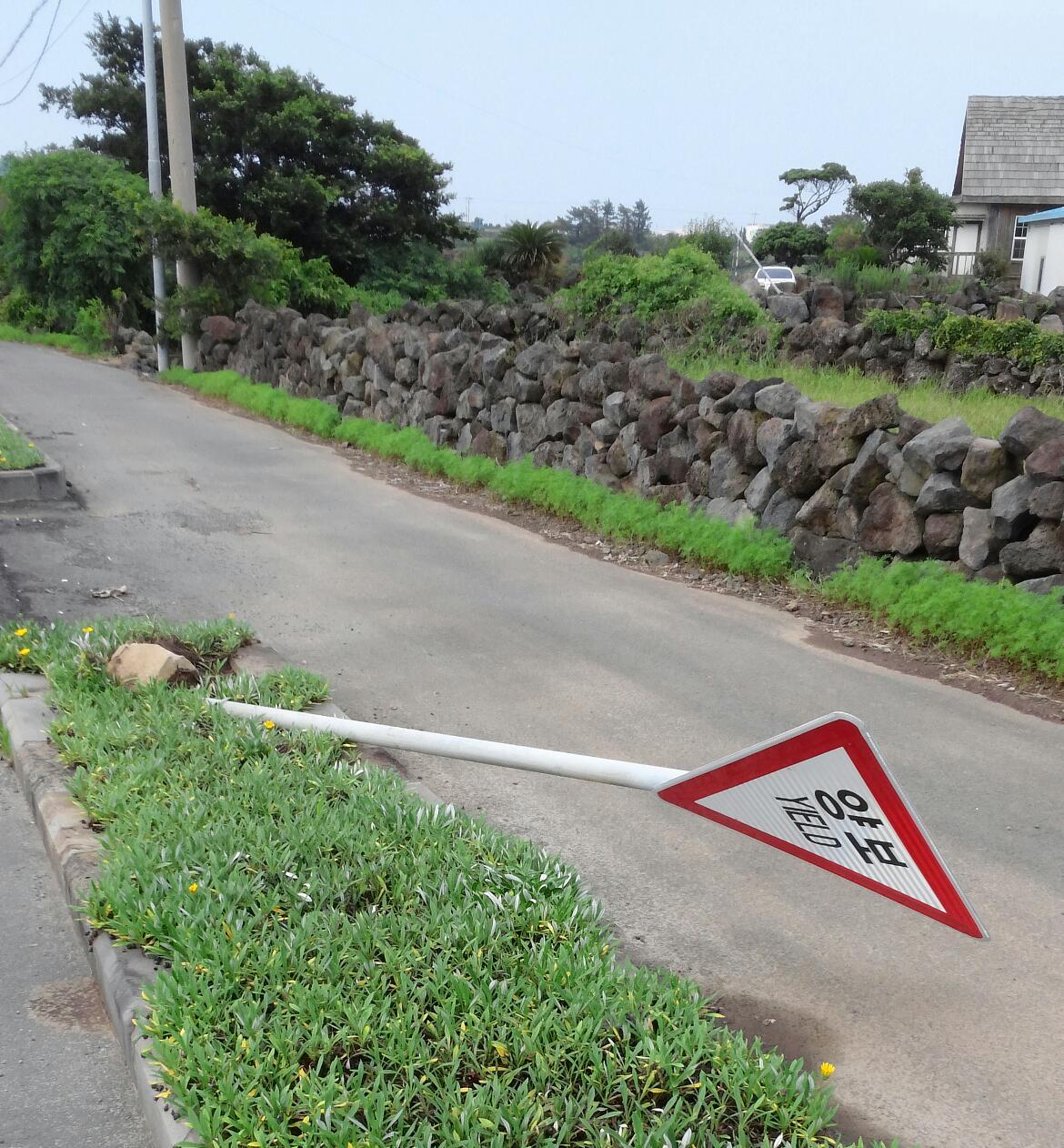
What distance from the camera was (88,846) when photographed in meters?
3.80

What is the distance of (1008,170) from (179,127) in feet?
94.9

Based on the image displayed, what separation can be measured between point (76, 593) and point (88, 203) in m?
18.2

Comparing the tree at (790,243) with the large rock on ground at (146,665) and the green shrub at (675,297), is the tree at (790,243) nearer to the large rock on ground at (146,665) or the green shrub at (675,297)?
the green shrub at (675,297)

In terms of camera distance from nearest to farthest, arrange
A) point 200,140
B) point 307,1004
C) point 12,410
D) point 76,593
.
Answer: point 307,1004 → point 76,593 → point 12,410 → point 200,140

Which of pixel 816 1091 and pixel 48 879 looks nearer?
pixel 816 1091

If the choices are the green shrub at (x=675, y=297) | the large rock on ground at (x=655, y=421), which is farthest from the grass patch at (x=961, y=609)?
the green shrub at (x=675, y=297)

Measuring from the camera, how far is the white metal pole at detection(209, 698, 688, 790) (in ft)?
10.2

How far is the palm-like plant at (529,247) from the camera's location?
30250 mm

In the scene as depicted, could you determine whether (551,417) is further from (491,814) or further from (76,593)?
(491,814)

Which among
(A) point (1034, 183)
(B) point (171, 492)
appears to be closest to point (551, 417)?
(B) point (171, 492)

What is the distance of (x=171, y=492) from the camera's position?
10.1 metres

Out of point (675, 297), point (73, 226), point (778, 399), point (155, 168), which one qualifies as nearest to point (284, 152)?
point (73, 226)

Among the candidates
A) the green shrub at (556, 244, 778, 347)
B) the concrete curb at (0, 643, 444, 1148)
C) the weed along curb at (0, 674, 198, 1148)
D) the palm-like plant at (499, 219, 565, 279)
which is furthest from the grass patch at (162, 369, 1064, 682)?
the palm-like plant at (499, 219, 565, 279)

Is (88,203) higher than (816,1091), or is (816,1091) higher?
(88,203)
